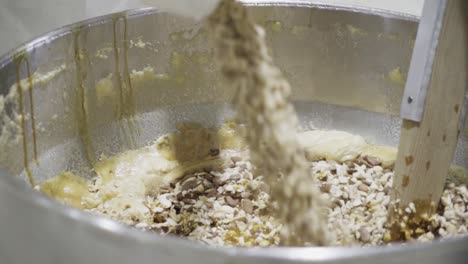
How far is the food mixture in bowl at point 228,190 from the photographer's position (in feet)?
2.68

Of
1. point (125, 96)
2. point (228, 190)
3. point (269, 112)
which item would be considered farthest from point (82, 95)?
point (269, 112)

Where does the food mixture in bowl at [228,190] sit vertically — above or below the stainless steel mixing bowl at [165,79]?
below

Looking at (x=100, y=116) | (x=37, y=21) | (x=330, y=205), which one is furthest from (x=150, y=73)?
(x=330, y=205)

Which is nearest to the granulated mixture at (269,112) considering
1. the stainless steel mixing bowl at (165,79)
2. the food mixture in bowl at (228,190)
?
the food mixture in bowl at (228,190)

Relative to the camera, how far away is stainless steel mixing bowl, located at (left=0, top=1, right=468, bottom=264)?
32.4 inches

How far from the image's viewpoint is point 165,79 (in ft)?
3.24

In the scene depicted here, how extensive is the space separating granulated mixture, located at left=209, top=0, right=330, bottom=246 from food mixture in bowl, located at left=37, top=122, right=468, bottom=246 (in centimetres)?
15

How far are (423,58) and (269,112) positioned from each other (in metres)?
0.22

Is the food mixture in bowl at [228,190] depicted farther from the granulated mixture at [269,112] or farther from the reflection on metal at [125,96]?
the granulated mixture at [269,112]

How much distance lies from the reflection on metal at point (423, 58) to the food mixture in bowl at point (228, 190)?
0.47 ft

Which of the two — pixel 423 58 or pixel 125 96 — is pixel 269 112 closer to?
pixel 423 58

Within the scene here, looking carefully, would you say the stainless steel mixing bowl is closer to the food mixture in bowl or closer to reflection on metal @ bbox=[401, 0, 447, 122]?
the food mixture in bowl

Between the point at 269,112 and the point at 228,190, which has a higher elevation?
the point at 269,112

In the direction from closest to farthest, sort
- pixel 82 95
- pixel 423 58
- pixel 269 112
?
1. pixel 269 112
2. pixel 423 58
3. pixel 82 95
